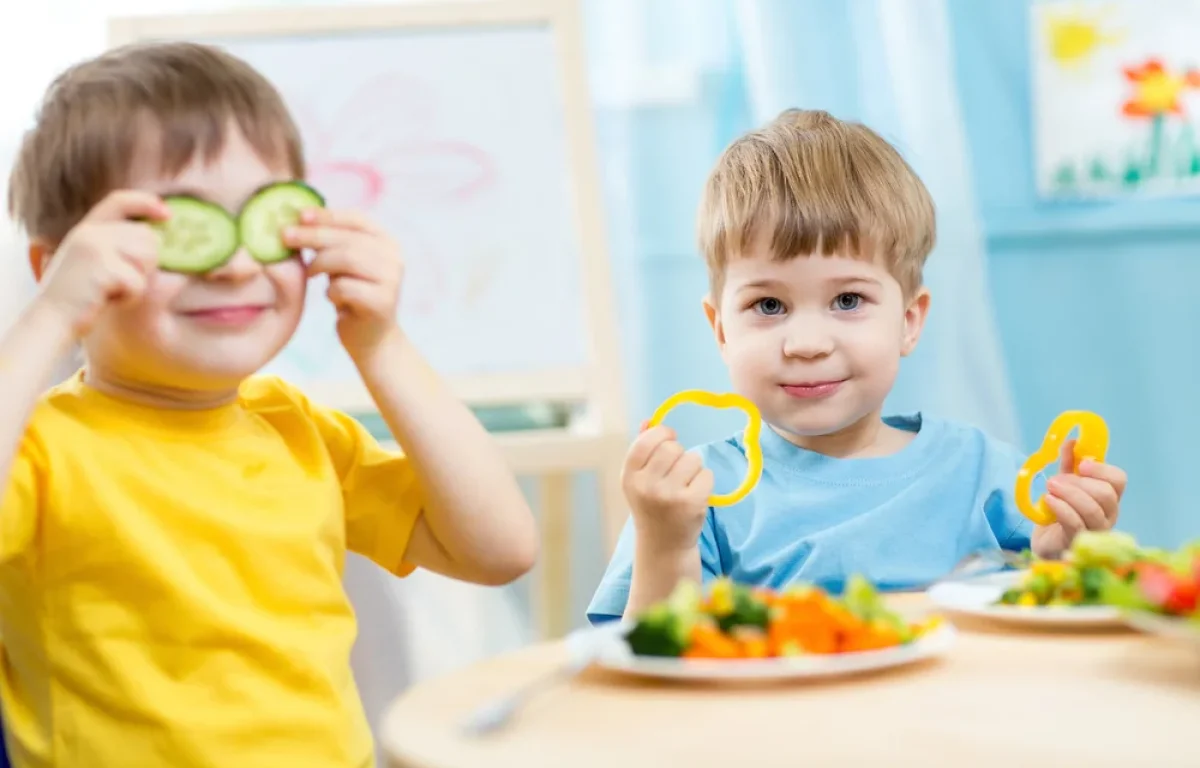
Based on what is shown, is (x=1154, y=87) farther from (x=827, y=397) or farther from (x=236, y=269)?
(x=236, y=269)

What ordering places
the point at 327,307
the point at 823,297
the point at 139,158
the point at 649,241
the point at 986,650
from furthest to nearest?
the point at 649,241
the point at 327,307
the point at 823,297
the point at 139,158
the point at 986,650

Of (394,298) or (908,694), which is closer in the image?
(908,694)

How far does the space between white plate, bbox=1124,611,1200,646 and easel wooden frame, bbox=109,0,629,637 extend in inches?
48.3

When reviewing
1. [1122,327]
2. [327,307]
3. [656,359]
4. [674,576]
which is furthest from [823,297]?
[1122,327]

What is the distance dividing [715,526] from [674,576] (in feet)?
0.55

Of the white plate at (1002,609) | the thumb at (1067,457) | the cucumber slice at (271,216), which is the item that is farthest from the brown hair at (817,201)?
the cucumber slice at (271,216)

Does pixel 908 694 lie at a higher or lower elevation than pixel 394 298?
lower

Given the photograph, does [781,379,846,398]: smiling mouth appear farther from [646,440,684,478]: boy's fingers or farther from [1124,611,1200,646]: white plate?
[1124,611,1200,646]: white plate

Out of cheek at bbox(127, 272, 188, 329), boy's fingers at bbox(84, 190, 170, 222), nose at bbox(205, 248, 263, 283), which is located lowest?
cheek at bbox(127, 272, 188, 329)

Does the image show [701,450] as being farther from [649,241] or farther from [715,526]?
[649,241]

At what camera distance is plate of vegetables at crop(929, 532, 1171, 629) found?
90cm

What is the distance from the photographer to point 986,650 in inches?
34.1

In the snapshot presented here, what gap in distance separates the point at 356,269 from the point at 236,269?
0.09 meters

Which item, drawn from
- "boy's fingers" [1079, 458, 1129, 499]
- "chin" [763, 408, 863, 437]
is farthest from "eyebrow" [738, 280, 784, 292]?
"boy's fingers" [1079, 458, 1129, 499]
